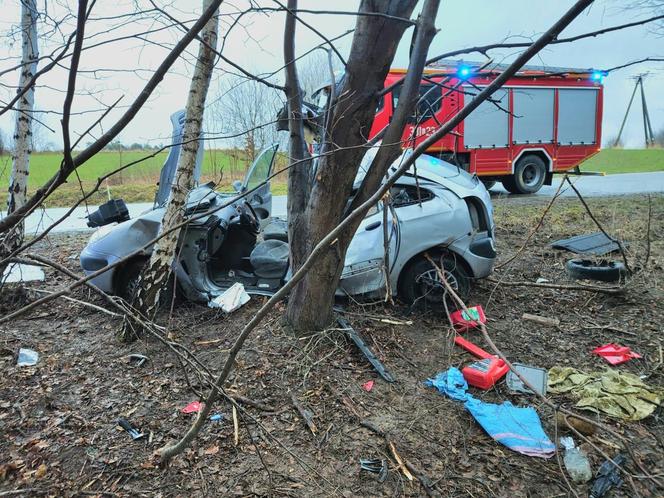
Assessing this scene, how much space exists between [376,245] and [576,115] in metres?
11.4

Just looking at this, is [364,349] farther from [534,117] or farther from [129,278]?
[534,117]

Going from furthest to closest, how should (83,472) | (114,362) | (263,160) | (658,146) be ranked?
(658,146), (263,160), (114,362), (83,472)

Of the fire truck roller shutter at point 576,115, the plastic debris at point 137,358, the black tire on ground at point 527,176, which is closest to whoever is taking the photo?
the plastic debris at point 137,358

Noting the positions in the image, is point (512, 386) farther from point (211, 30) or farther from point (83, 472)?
point (211, 30)

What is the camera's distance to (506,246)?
7.42 meters

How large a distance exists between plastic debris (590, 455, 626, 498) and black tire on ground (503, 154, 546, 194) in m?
11.5

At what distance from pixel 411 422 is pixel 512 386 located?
3.10ft

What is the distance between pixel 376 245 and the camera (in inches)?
183

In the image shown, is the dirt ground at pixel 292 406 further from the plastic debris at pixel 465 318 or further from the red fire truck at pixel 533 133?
the red fire truck at pixel 533 133

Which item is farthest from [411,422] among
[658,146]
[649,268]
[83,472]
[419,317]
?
[658,146]

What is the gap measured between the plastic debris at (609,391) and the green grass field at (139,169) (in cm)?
315

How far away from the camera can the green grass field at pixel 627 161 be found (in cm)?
2418

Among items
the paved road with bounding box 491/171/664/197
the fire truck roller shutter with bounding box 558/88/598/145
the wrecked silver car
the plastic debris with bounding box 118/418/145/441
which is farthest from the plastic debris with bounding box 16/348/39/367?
the fire truck roller shutter with bounding box 558/88/598/145

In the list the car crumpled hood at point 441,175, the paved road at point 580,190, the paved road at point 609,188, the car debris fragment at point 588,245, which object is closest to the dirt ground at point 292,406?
the car crumpled hood at point 441,175
